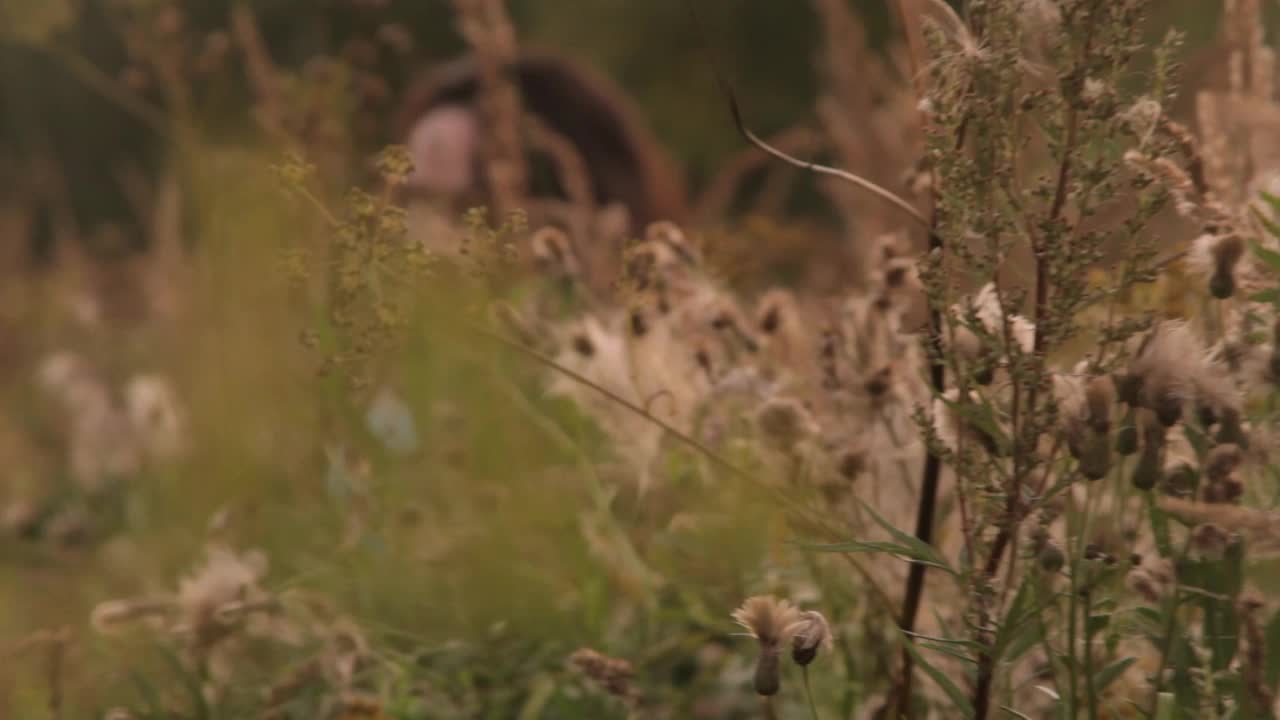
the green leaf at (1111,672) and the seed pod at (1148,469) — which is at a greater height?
the seed pod at (1148,469)

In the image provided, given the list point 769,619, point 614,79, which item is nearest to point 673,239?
point 769,619

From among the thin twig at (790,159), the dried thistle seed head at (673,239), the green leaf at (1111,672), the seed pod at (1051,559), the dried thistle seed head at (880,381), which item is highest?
the dried thistle seed head at (673,239)

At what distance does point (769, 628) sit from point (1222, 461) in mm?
165

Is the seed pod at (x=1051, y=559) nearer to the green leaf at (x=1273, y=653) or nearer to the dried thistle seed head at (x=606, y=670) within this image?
the green leaf at (x=1273, y=653)

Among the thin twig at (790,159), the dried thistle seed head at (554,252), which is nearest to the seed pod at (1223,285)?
the thin twig at (790,159)

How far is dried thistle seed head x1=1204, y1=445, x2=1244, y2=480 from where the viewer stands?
42 centimetres

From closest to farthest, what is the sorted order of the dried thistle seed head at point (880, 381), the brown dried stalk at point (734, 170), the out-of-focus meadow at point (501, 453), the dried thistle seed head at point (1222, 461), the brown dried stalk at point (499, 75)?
the dried thistle seed head at point (1222, 461), the out-of-focus meadow at point (501, 453), the dried thistle seed head at point (880, 381), the brown dried stalk at point (499, 75), the brown dried stalk at point (734, 170)

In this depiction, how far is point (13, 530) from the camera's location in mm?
1358

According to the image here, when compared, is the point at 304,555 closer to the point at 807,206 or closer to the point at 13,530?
the point at 13,530

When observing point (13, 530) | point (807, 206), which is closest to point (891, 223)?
point (13, 530)

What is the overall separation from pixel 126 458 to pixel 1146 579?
1371 mm

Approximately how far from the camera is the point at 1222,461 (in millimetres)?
425

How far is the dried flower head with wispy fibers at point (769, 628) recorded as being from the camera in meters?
0.47

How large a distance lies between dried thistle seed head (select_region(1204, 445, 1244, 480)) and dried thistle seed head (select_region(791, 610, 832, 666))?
0.46ft
